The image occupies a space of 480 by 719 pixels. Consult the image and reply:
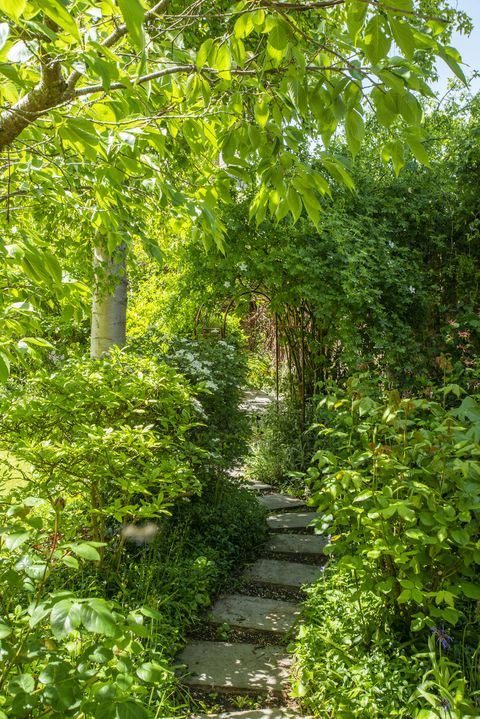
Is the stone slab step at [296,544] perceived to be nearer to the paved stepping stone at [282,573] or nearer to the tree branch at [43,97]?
the paved stepping stone at [282,573]

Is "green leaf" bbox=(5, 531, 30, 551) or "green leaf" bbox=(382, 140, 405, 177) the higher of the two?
"green leaf" bbox=(382, 140, 405, 177)

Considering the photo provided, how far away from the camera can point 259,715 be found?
8.03 feet

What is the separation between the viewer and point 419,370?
201 inches

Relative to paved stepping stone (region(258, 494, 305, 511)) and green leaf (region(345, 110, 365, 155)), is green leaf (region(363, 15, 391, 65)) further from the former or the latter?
paved stepping stone (region(258, 494, 305, 511))

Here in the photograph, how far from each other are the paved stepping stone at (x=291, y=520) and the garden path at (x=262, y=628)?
29 mm

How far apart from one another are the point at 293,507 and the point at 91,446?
3012 millimetres

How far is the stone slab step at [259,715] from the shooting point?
2432mm

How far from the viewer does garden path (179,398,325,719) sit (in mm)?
2699

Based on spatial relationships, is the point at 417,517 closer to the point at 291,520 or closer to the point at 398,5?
the point at 398,5

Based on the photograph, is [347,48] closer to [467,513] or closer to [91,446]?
[467,513]

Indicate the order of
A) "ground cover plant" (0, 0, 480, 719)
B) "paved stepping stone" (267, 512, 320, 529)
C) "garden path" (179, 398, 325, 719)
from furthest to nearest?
1. "paved stepping stone" (267, 512, 320, 529)
2. "garden path" (179, 398, 325, 719)
3. "ground cover plant" (0, 0, 480, 719)

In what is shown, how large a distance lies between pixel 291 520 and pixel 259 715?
2528mm

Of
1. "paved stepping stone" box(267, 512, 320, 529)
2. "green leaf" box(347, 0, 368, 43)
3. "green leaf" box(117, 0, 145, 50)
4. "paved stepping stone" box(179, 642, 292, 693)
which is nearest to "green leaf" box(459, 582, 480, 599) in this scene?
"paved stepping stone" box(179, 642, 292, 693)

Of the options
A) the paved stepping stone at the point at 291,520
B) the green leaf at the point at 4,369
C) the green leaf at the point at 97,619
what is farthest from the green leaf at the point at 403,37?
the paved stepping stone at the point at 291,520
